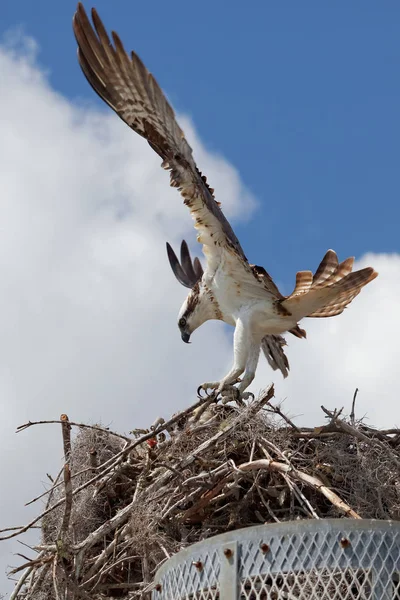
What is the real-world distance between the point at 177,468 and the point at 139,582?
74 centimetres

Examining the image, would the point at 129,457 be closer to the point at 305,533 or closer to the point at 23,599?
the point at 23,599

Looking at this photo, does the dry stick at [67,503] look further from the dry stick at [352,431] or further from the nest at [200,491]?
the dry stick at [352,431]

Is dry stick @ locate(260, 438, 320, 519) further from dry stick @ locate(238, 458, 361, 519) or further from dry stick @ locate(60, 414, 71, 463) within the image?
dry stick @ locate(60, 414, 71, 463)

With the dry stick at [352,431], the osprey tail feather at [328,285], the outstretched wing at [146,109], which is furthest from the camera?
the osprey tail feather at [328,285]

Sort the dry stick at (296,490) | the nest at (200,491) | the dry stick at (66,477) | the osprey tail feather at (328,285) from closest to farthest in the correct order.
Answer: the dry stick at (66,477), the dry stick at (296,490), the nest at (200,491), the osprey tail feather at (328,285)

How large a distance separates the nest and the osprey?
926mm

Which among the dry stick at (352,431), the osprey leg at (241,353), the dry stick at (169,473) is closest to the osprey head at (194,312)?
the osprey leg at (241,353)

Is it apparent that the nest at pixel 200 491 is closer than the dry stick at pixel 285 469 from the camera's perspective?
No

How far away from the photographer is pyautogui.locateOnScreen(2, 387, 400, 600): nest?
6277 millimetres

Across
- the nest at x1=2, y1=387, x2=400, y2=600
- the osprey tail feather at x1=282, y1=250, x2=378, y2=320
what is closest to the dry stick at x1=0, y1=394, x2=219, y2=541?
the nest at x1=2, y1=387, x2=400, y2=600

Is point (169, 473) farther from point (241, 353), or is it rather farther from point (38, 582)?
point (241, 353)

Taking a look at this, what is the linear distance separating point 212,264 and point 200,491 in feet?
7.26

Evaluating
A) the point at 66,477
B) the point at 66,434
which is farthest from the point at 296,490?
the point at 66,434

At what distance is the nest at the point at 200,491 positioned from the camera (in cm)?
628
